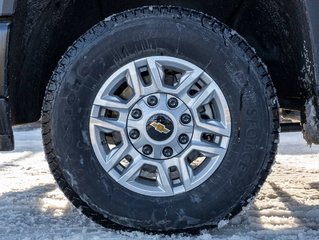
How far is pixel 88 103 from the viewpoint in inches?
90.4

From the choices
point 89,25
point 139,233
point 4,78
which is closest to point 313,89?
point 139,233

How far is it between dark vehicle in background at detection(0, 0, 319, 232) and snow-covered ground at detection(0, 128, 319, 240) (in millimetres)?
169

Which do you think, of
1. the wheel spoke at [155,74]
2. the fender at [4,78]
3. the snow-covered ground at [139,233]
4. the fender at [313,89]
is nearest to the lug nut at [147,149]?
the wheel spoke at [155,74]

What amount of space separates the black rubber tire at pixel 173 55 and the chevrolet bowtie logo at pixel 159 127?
0.31 metres

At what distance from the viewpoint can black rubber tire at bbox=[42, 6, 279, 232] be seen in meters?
2.26

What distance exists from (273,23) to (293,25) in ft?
0.96

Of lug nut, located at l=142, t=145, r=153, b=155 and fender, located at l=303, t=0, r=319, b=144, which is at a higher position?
fender, located at l=303, t=0, r=319, b=144

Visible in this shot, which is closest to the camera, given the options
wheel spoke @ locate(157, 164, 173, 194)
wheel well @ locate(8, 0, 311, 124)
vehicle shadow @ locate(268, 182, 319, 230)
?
wheel spoke @ locate(157, 164, 173, 194)

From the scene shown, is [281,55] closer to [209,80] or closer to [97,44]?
[209,80]

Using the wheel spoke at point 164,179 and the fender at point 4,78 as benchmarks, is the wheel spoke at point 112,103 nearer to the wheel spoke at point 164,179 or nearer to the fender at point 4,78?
the wheel spoke at point 164,179

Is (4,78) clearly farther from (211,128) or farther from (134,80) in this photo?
(211,128)

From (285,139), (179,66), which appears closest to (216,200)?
(179,66)

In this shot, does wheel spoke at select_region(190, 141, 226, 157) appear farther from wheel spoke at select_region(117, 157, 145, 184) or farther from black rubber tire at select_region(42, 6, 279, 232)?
wheel spoke at select_region(117, 157, 145, 184)

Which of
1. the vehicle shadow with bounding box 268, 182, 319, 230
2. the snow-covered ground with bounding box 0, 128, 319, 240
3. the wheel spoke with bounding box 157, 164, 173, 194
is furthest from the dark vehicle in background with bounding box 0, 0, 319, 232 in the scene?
the vehicle shadow with bounding box 268, 182, 319, 230
